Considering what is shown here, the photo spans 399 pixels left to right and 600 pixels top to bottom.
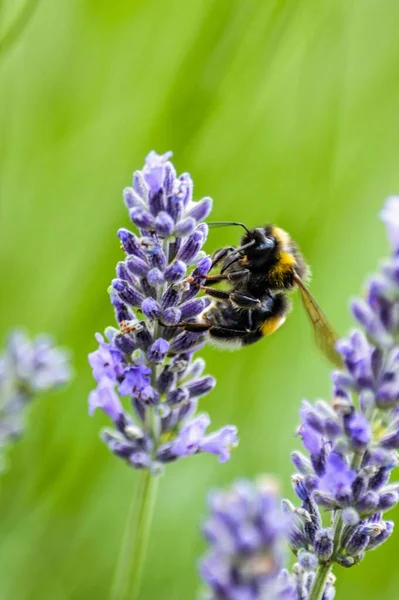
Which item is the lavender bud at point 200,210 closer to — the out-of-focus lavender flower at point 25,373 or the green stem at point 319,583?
the green stem at point 319,583

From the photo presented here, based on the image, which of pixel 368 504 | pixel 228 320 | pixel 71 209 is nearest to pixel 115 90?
pixel 71 209

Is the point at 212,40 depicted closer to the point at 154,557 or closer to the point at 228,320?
the point at 228,320

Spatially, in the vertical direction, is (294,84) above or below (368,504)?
above

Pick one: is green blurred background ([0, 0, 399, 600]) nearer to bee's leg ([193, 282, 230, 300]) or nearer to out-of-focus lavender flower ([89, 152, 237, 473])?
bee's leg ([193, 282, 230, 300])

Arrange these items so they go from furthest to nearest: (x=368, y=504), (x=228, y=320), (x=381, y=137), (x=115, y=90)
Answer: (x=115, y=90)
(x=381, y=137)
(x=228, y=320)
(x=368, y=504)

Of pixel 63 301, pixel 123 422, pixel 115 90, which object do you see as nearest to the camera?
pixel 123 422

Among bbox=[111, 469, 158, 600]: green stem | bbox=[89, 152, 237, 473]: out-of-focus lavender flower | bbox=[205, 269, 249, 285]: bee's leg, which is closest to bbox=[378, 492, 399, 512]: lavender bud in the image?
bbox=[89, 152, 237, 473]: out-of-focus lavender flower

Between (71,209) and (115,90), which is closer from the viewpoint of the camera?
(71,209)
